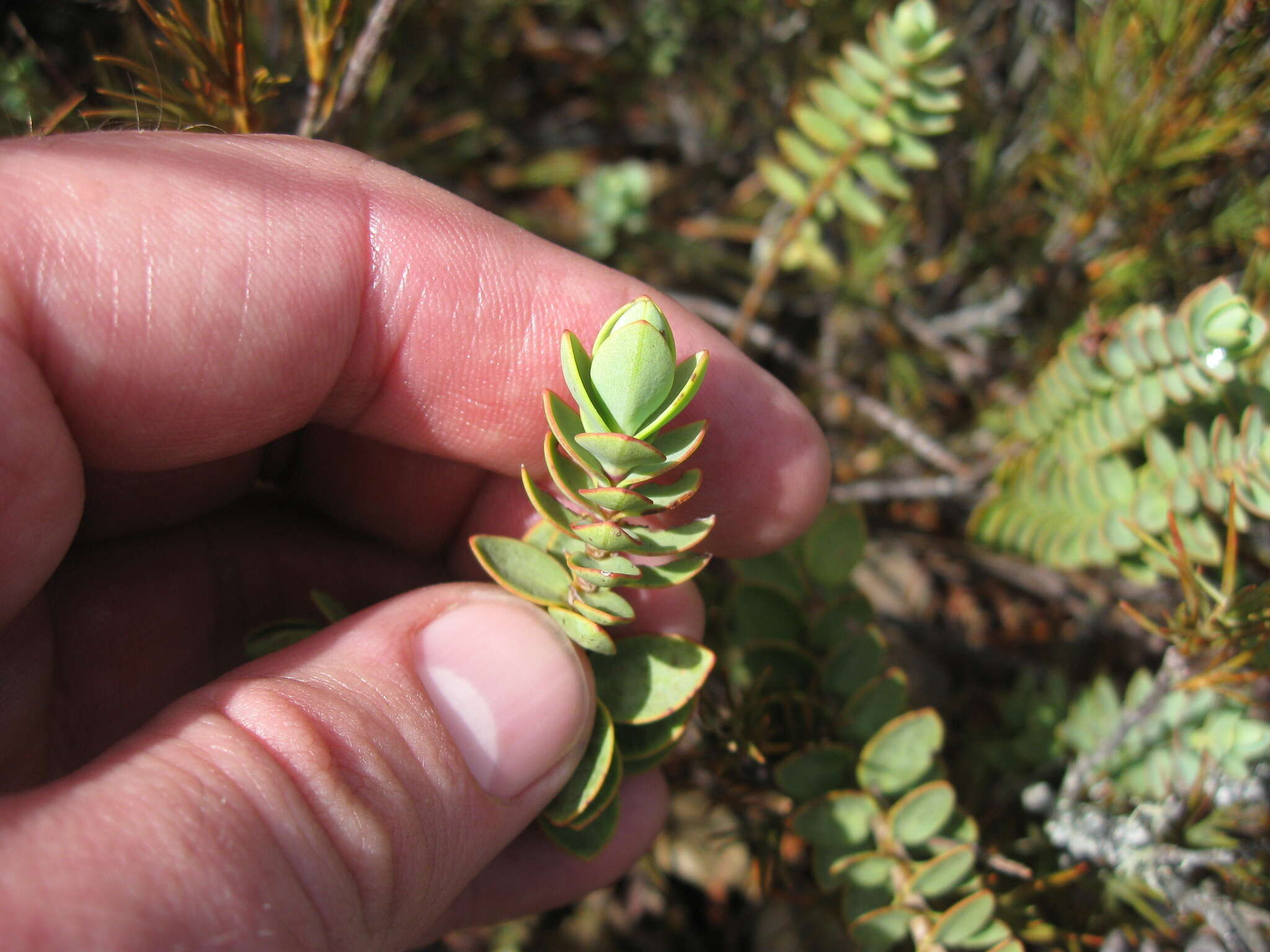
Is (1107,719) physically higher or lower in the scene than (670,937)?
higher

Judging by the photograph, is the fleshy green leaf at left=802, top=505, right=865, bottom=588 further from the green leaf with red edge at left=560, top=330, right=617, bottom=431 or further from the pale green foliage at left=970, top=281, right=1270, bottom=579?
the green leaf with red edge at left=560, top=330, right=617, bottom=431

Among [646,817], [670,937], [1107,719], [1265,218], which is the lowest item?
[670,937]

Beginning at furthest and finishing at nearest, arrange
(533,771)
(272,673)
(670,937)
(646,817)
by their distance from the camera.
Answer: (670,937), (646,817), (533,771), (272,673)

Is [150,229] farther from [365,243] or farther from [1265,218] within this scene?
[1265,218]

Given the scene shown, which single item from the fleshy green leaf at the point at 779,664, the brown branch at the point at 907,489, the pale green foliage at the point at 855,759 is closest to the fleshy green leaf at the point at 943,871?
the pale green foliage at the point at 855,759

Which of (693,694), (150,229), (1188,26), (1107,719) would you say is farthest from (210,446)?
(1188,26)

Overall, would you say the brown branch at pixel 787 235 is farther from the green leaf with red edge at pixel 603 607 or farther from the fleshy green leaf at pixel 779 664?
the green leaf with red edge at pixel 603 607

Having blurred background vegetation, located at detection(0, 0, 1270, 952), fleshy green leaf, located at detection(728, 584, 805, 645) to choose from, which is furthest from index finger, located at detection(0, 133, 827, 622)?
blurred background vegetation, located at detection(0, 0, 1270, 952)
